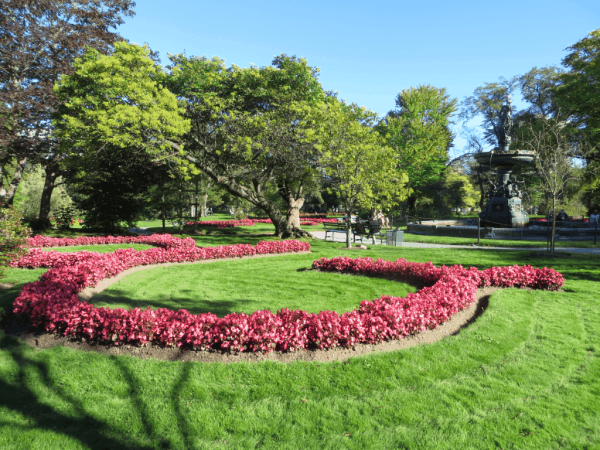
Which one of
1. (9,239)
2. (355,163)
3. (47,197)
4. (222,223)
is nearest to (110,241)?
(9,239)

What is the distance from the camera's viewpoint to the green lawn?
3174 mm

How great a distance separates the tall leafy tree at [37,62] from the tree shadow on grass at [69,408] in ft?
58.3

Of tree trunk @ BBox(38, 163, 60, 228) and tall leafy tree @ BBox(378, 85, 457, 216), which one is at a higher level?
tall leafy tree @ BBox(378, 85, 457, 216)

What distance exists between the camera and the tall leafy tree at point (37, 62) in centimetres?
1864

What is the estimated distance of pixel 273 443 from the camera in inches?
123

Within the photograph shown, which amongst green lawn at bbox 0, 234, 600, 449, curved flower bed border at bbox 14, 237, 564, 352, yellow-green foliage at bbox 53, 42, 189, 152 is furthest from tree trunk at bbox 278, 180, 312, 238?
green lawn at bbox 0, 234, 600, 449

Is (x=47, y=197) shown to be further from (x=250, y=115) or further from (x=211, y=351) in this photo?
(x=211, y=351)

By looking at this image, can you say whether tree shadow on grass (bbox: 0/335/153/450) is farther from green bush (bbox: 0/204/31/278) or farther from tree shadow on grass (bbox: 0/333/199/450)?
green bush (bbox: 0/204/31/278)

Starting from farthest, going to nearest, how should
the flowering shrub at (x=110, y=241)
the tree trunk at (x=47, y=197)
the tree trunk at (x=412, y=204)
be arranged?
the tree trunk at (x=412, y=204) → the tree trunk at (x=47, y=197) → the flowering shrub at (x=110, y=241)

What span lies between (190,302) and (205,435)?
4428 mm

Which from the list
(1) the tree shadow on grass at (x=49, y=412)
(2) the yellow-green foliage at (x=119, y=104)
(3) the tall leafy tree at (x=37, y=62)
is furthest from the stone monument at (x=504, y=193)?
(3) the tall leafy tree at (x=37, y=62)

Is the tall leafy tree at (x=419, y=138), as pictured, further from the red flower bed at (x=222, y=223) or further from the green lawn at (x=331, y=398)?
the green lawn at (x=331, y=398)

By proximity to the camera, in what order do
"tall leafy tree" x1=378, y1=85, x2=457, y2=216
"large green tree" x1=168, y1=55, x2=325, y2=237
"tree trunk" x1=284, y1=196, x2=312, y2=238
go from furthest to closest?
"tall leafy tree" x1=378, y1=85, x2=457, y2=216, "tree trunk" x1=284, y1=196, x2=312, y2=238, "large green tree" x1=168, y1=55, x2=325, y2=237

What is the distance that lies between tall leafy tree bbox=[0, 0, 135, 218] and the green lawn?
18.4 metres
